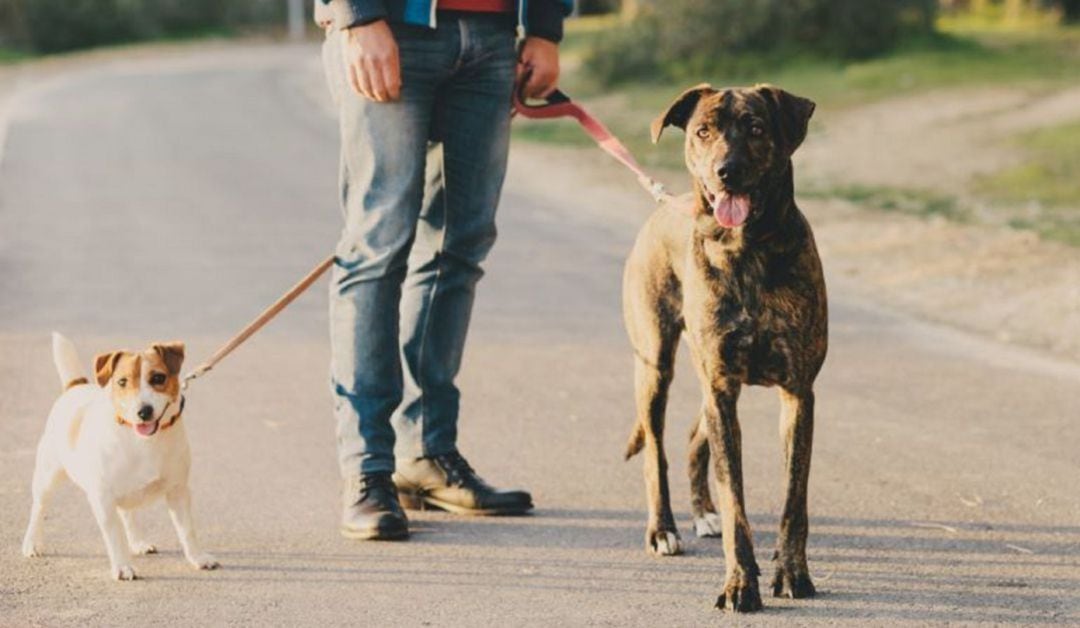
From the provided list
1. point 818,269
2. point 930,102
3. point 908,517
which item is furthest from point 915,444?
point 930,102

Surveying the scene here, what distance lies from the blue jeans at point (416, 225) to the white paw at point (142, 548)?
0.65m

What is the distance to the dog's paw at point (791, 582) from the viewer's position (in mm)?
4969

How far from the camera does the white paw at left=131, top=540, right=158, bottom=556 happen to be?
17.9 feet

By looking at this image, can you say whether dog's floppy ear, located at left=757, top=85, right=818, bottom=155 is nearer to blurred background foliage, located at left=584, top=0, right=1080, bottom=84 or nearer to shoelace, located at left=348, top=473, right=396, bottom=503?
shoelace, located at left=348, top=473, right=396, bottom=503

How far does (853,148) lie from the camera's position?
Answer: 1825 centimetres

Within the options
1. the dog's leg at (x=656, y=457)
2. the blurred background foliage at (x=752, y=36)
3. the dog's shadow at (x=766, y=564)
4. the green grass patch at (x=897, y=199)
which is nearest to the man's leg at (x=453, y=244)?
the dog's shadow at (x=766, y=564)

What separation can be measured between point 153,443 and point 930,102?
696 inches

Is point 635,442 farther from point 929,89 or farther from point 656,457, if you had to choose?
point 929,89

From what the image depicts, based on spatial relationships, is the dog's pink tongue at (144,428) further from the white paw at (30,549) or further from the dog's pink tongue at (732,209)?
the dog's pink tongue at (732,209)

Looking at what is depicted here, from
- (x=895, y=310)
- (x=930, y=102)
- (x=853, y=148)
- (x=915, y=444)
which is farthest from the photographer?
(x=930, y=102)

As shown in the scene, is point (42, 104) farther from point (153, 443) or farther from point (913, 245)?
point (153, 443)

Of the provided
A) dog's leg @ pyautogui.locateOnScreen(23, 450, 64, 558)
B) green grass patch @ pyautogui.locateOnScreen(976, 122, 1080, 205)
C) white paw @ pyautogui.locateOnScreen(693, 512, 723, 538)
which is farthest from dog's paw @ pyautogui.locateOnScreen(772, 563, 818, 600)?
green grass patch @ pyautogui.locateOnScreen(976, 122, 1080, 205)

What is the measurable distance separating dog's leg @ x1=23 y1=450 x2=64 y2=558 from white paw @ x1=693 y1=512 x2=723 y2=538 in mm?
1908

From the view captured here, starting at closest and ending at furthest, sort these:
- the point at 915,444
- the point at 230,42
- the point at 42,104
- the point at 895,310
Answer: the point at 915,444
the point at 895,310
the point at 42,104
the point at 230,42
